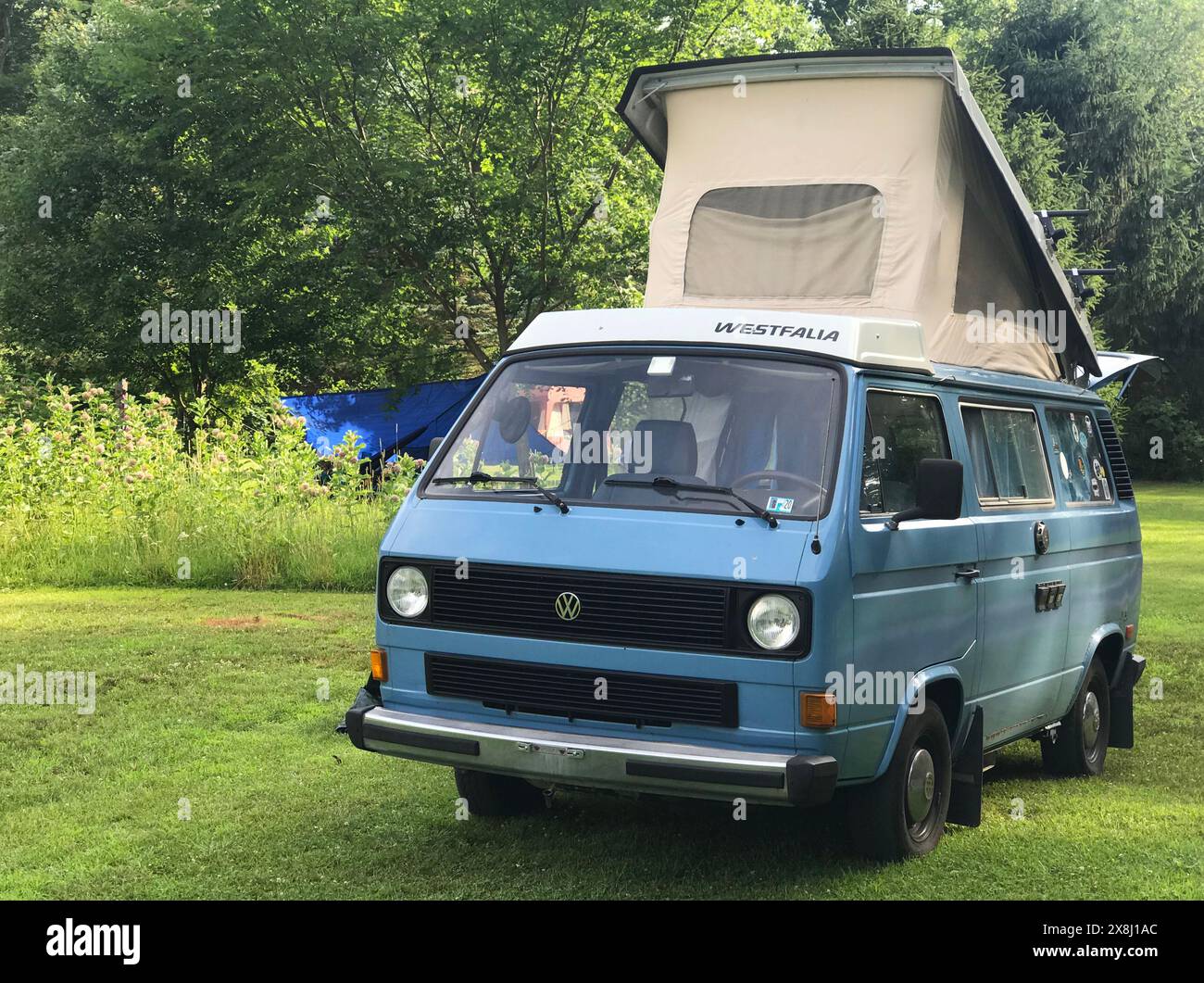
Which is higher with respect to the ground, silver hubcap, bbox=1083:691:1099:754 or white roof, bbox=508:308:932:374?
white roof, bbox=508:308:932:374

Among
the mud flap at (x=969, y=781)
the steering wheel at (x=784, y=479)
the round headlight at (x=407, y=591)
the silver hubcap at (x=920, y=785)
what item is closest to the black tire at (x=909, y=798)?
the silver hubcap at (x=920, y=785)

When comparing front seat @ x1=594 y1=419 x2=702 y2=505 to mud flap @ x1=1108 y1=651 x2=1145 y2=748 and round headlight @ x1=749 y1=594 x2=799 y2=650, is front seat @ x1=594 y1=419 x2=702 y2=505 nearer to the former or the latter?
round headlight @ x1=749 y1=594 x2=799 y2=650

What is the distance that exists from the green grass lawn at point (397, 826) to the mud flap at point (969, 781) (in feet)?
0.40

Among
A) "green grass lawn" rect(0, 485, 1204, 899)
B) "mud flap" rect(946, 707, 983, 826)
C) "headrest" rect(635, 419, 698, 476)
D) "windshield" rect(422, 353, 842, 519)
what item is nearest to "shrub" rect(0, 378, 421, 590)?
"green grass lawn" rect(0, 485, 1204, 899)

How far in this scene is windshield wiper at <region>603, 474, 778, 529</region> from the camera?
5.88 m

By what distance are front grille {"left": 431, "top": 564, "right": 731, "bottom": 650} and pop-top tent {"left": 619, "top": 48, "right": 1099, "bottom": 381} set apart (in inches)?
121

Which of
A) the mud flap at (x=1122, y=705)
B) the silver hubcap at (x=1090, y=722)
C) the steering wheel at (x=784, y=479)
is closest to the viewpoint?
the steering wheel at (x=784, y=479)

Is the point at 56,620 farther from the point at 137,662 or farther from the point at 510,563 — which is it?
the point at 510,563

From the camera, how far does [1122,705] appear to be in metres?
9.12

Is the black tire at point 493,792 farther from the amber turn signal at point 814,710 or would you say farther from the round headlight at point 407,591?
the amber turn signal at point 814,710

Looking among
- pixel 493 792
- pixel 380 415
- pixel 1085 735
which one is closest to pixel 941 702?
pixel 493 792

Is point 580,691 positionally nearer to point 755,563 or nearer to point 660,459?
point 755,563

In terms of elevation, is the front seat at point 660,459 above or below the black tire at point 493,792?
above

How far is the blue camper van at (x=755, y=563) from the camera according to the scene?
18.7ft
